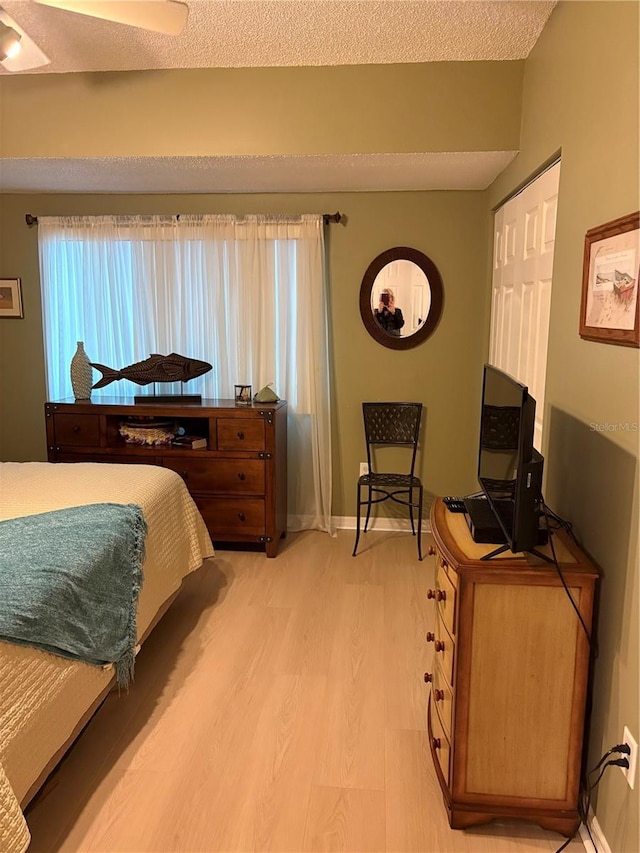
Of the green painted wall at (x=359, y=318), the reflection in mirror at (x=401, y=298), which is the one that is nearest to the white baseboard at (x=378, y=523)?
the green painted wall at (x=359, y=318)

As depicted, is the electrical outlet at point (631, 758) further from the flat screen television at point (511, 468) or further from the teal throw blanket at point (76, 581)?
the teal throw blanket at point (76, 581)

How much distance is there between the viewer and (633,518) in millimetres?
1521

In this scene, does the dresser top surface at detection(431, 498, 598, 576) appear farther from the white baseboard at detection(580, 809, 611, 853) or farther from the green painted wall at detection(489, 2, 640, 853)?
the white baseboard at detection(580, 809, 611, 853)

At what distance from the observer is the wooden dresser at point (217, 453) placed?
3.71m

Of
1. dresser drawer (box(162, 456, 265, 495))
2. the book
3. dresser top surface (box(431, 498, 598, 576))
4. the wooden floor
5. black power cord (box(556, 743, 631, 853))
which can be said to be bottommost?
the wooden floor

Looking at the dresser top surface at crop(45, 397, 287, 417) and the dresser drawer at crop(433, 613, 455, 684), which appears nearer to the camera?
the dresser drawer at crop(433, 613, 455, 684)

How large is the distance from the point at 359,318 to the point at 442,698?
2.69 m

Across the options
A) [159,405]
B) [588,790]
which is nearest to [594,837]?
[588,790]

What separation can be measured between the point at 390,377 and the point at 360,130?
1.62m

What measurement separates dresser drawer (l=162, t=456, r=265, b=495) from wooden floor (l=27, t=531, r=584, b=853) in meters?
0.67

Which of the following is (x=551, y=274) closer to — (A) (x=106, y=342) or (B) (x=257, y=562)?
(B) (x=257, y=562)

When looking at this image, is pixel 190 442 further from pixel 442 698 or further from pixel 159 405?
pixel 442 698

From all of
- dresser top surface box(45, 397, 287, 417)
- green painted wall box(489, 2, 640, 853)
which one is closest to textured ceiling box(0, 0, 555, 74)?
green painted wall box(489, 2, 640, 853)

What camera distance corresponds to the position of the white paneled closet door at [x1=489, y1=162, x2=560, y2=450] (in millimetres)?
2441
